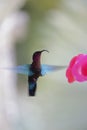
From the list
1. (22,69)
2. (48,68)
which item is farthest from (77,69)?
(22,69)

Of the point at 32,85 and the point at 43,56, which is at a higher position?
the point at 43,56

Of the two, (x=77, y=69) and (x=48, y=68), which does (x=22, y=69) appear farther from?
(x=77, y=69)

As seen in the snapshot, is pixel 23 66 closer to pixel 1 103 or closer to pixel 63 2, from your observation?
pixel 1 103

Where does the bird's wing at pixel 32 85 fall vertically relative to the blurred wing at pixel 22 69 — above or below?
below

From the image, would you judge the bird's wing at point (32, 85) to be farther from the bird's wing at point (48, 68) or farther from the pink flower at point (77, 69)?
the pink flower at point (77, 69)

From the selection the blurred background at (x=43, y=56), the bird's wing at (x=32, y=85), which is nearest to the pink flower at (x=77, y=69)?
the blurred background at (x=43, y=56)
